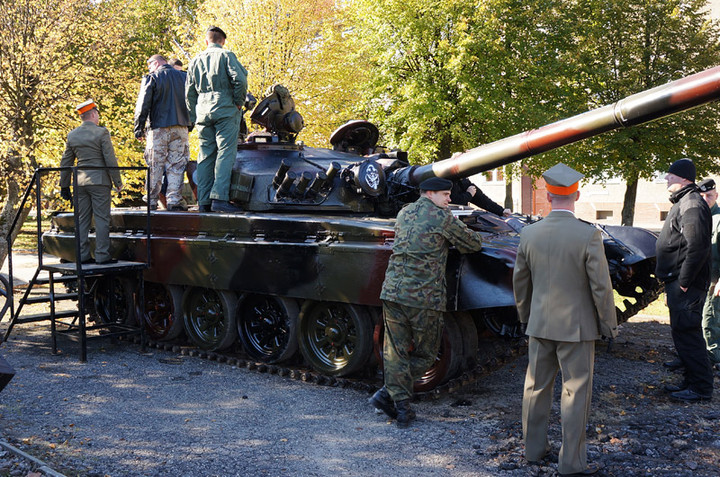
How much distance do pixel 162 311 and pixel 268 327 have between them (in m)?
1.94

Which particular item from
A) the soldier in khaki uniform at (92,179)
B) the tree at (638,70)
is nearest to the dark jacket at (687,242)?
the soldier in khaki uniform at (92,179)

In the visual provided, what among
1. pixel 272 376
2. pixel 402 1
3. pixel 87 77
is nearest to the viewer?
pixel 272 376

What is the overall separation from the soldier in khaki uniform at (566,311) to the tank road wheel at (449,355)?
1628 millimetres

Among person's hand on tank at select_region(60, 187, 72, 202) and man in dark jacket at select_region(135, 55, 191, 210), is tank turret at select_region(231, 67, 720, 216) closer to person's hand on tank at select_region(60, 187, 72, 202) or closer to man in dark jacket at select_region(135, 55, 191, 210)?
man in dark jacket at select_region(135, 55, 191, 210)

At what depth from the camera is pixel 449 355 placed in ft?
22.2

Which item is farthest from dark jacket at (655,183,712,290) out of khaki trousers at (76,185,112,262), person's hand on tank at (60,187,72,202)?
person's hand on tank at (60,187,72,202)

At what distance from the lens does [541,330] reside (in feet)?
16.5

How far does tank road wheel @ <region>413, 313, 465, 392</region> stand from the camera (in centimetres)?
678

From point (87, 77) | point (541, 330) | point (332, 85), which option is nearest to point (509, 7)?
point (332, 85)

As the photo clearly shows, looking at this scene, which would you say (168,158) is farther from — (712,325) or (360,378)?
(712,325)

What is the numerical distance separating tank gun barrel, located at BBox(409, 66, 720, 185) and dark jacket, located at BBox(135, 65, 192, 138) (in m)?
3.55

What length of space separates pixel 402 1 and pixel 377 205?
47.9 ft

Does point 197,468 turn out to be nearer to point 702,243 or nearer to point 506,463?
point 506,463

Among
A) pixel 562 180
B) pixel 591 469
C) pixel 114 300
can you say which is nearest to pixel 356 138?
pixel 114 300
